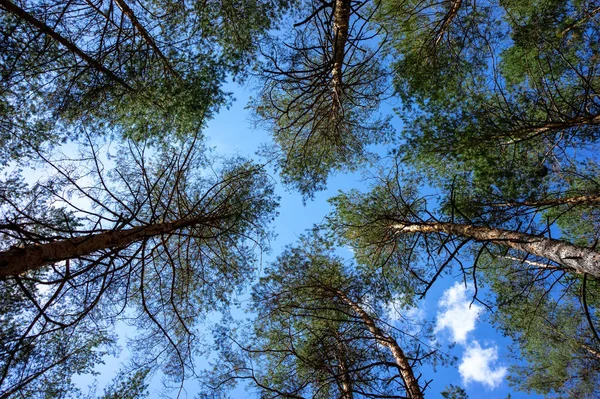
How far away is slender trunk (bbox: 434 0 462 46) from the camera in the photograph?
16.7 ft

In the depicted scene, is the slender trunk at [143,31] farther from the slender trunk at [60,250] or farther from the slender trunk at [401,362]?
the slender trunk at [401,362]

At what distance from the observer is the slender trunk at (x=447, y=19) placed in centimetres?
510

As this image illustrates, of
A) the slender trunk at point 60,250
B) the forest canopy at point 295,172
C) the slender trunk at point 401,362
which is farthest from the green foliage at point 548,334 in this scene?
the slender trunk at point 60,250

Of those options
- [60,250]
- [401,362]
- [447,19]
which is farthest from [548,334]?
[60,250]

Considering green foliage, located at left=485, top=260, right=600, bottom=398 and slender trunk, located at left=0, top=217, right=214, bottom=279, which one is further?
green foliage, located at left=485, top=260, right=600, bottom=398

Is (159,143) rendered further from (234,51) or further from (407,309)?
(407,309)

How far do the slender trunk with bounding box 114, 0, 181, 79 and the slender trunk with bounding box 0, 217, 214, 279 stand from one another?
264cm

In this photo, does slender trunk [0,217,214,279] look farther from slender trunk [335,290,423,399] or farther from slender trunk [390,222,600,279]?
slender trunk [390,222,600,279]

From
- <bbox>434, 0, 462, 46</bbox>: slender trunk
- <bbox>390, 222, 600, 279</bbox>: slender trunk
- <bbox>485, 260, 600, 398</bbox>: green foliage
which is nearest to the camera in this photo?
<bbox>390, 222, 600, 279</bbox>: slender trunk

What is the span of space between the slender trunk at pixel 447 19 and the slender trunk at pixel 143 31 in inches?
178

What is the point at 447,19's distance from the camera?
18.1ft

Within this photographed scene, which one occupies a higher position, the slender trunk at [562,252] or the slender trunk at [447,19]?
the slender trunk at [447,19]

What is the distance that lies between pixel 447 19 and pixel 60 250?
6464mm

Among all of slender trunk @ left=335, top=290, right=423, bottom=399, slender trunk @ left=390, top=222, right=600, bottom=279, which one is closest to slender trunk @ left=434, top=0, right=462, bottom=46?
slender trunk @ left=390, top=222, right=600, bottom=279
